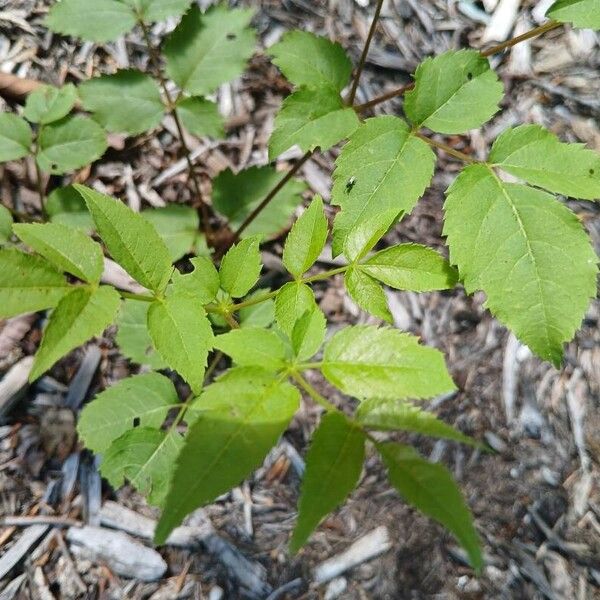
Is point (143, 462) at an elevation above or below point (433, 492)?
below

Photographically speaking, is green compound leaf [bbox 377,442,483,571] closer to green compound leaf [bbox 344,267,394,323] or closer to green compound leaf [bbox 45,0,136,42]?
green compound leaf [bbox 344,267,394,323]

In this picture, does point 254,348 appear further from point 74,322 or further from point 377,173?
point 377,173

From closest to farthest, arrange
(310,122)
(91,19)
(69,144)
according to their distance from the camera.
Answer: (310,122)
(91,19)
(69,144)

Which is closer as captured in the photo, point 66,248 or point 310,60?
point 66,248

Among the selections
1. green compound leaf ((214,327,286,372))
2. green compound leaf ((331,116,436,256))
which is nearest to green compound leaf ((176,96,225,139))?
green compound leaf ((331,116,436,256))

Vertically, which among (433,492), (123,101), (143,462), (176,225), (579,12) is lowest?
(143,462)

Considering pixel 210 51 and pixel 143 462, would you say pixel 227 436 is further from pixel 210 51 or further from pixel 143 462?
pixel 210 51

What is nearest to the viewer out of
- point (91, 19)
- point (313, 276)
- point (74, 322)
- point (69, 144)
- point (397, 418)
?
point (397, 418)

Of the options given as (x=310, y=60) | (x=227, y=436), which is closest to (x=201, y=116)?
(x=310, y=60)
